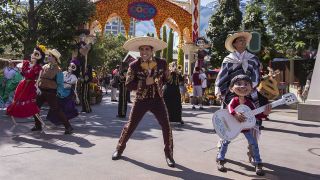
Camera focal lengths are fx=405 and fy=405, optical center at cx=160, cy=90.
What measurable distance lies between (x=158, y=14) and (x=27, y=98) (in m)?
19.8

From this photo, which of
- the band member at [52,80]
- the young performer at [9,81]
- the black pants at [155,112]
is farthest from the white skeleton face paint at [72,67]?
the black pants at [155,112]

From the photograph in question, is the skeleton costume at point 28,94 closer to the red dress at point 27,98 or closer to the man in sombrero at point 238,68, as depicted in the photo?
the red dress at point 27,98

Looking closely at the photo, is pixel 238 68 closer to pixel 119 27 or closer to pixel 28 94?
pixel 28 94

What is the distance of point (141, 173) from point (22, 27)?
12282 mm

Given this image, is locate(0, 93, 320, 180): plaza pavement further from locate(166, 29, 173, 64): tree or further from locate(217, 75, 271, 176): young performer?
locate(166, 29, 173, 64): tree

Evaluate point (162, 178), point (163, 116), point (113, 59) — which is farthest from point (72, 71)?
point (113, 59)

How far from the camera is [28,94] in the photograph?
26.7 feet

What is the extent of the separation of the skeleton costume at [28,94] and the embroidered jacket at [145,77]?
330 centimetres

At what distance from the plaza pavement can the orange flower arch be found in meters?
16.8

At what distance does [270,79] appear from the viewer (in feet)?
A: 19.0

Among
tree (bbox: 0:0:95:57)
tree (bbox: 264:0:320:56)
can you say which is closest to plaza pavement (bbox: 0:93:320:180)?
tree (bbox: 0:0:95:57)

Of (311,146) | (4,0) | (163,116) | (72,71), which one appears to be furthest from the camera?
(4,0)

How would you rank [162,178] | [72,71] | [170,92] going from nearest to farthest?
[162,178], [170,92], [72,71]

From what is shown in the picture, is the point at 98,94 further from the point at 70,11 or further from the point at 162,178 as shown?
the point at 162,178
